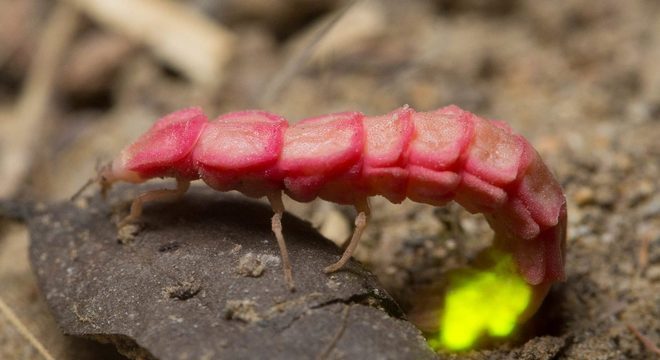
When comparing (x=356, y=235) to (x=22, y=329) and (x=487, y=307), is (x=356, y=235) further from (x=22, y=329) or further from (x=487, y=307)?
(x=22, y=329)

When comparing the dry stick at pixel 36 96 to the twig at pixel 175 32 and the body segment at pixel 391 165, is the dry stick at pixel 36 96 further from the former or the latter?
the body segment at pixel 391 165

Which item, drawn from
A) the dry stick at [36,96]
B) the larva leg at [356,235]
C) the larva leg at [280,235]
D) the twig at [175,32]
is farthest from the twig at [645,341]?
the dry stick at [36,96]

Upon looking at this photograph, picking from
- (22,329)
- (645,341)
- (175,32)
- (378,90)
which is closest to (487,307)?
(645,341)

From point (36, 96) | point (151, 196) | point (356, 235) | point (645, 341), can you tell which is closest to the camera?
point (356, 235)

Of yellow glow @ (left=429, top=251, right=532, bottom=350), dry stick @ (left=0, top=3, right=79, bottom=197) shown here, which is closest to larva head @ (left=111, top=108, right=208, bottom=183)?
yellow glow @ (left=429, top=251, right=532, bottom=350)

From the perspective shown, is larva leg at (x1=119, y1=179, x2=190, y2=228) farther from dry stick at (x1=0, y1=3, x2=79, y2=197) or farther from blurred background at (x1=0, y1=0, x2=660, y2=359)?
dry stick at (x1=0, y1=3, x2=79, y2=197)

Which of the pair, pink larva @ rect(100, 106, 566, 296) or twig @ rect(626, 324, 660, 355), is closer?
pink larva @ rect(100, 106, 566, 296)

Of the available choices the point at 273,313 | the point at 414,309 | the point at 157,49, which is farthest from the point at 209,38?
the point at 273,313

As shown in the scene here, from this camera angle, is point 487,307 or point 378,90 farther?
point 378,90
